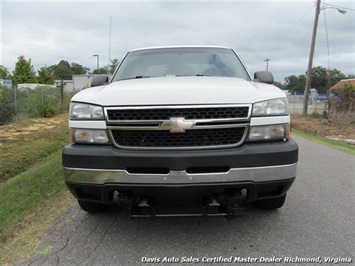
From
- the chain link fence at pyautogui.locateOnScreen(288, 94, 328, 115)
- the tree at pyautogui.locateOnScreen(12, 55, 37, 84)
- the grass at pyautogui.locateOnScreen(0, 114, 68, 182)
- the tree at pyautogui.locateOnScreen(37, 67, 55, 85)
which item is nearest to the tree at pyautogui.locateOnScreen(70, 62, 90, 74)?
the tree at pyautogui.locateOnScreen(37, 67, 55, 85)

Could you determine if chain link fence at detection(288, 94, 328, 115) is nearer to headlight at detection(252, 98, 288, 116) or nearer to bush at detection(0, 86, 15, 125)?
bush at detection(0, 86, 15, 125)

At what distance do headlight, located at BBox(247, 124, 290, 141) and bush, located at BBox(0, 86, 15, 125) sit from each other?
42.2 ft

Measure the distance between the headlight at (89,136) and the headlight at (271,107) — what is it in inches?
51.1

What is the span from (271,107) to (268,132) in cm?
23

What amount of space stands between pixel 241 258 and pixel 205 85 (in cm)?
153

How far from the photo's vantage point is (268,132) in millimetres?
2865

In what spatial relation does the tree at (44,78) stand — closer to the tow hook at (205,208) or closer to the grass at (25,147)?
the grass at (25,147)

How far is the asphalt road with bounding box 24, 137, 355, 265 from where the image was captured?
2.84m

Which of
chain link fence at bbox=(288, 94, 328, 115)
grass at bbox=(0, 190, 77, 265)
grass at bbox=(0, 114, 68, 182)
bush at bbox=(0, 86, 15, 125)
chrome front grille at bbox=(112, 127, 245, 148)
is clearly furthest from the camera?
chain link fence at bbox=(288, 94, 328, 115)

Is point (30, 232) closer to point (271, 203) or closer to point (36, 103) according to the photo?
point (271, 203)

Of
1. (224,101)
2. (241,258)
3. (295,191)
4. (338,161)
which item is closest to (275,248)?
(241,258)

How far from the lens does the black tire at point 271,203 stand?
11.8 ft

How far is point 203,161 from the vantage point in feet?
8.78

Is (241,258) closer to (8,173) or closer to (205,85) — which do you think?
(205,85)
